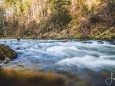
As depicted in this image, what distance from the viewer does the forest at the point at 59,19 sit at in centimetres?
2673

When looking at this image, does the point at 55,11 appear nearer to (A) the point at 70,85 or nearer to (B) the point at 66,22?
(B) the point at 66,22

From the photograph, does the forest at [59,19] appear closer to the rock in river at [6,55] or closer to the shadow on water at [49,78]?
the rock in river at [6,55]

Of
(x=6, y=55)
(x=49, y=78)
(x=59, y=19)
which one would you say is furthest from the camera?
(x=59, y=19)

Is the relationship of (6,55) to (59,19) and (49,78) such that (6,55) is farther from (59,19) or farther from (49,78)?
(59,19)

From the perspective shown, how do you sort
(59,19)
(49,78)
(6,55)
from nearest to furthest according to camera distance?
(49,78) < (6,55) < (59,19)

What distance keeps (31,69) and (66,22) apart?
27550 mm

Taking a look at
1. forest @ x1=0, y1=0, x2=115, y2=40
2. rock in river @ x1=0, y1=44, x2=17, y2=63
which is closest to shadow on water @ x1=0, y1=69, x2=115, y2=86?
rock in river @ x1=0, y1=44, x2=17, y2=63

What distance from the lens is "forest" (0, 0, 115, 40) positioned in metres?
26.7

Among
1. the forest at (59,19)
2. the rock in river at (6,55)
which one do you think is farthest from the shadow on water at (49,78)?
the forest at (59,19)

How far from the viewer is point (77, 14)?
3347 cm

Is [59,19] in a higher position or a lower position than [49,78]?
higher

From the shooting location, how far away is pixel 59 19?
37.1 meters

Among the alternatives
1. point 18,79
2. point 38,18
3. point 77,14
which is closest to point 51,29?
point 77,14

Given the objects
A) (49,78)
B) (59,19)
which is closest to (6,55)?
(49,78)
